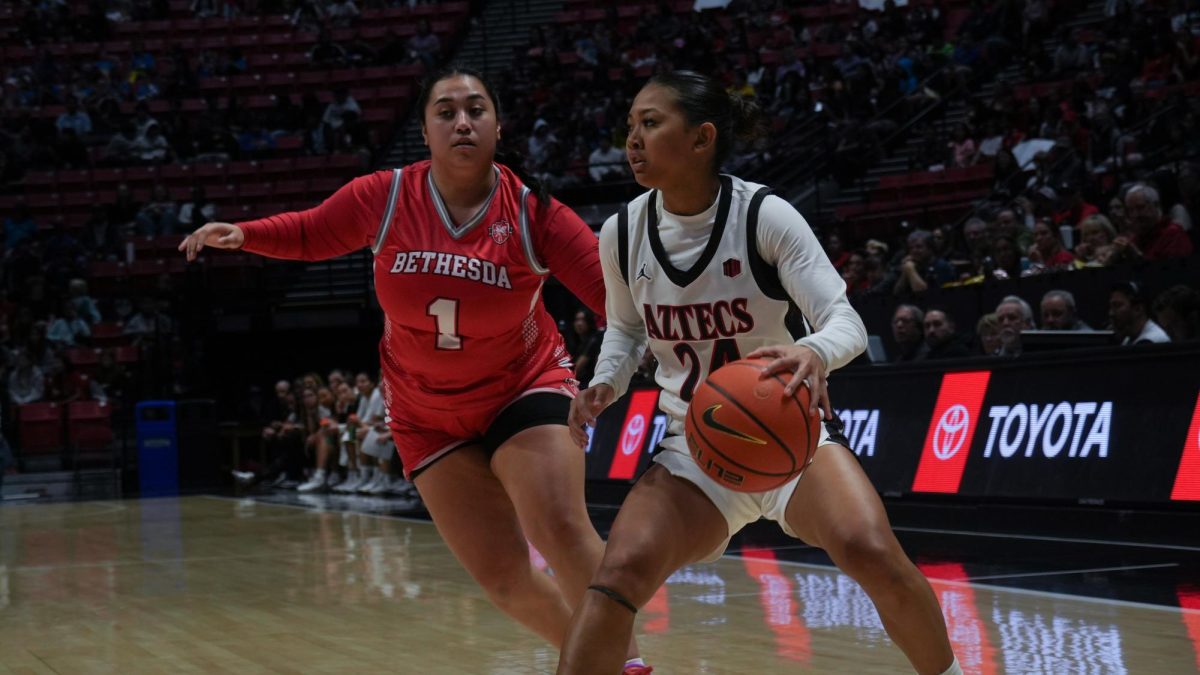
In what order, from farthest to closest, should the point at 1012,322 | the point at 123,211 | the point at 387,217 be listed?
the point at 123,211 < the point at 1012,322 < the point at 387,217

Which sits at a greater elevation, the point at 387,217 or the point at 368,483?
the point at 387,217

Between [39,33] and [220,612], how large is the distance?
74.0 feet

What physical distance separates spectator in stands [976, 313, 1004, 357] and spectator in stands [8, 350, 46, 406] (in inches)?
532

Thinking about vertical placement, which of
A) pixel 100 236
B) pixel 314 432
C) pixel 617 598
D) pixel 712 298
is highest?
pixel 100 236

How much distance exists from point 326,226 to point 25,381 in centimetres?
1572

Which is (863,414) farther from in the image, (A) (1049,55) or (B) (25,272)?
(B) (25,272)

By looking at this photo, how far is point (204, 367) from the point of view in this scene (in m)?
19.6

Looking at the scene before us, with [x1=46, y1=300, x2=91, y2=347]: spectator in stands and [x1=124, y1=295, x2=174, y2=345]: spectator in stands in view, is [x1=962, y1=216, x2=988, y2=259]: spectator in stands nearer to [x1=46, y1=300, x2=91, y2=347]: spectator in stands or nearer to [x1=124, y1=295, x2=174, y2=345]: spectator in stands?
[x1=124, y1=295, x2=174, y2=345]: spectator in stands

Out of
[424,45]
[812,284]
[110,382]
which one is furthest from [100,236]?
[812,284]

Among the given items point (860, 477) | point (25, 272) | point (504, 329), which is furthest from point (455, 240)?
point (25, 272)

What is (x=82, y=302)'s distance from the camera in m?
19.6

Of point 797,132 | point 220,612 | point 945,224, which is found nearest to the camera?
point 220,612

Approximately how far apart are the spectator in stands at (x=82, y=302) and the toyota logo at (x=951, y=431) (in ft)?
47.0

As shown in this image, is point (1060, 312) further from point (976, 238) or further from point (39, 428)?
point (39, 428)
